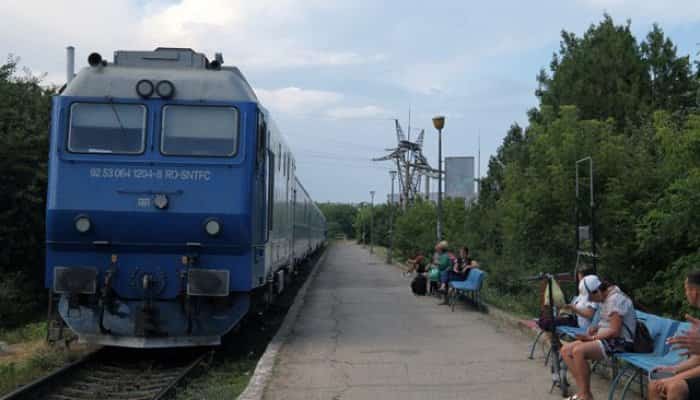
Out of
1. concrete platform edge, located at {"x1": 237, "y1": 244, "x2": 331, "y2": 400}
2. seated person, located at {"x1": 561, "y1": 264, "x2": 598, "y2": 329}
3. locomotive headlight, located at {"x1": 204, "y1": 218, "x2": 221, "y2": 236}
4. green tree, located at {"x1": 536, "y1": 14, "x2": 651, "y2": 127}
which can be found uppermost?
green tree, located at {"x1": 536, "y1": 14, "x2": 651, "y2": 127}

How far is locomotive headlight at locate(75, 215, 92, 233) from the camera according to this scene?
9.38 m

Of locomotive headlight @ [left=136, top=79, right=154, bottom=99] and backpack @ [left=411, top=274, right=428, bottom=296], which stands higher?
locomotive headlight @ [left=136, top=79, right=154, bottom=99]

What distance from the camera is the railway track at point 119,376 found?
26.1 ft

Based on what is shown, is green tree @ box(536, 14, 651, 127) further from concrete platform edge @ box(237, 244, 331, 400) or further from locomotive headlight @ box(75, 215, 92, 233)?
locomotive headlight @ box(75, 215, 92, 233)

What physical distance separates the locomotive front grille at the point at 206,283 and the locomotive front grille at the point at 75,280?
1132 millimetres

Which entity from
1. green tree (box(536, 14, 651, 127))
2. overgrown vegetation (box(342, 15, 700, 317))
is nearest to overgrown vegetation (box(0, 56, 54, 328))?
overgrown vegetation (box(342, 15, 700, 317))

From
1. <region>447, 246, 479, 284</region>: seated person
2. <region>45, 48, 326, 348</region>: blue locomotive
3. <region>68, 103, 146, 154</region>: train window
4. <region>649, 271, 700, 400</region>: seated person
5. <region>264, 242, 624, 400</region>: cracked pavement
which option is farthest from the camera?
<region>447, 246, 479, 284</region>: seated person

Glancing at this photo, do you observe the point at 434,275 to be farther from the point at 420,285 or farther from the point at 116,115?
the point at 116,115

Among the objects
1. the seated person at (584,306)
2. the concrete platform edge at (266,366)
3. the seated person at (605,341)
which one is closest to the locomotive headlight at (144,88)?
the concrete platform edge at (266,366)

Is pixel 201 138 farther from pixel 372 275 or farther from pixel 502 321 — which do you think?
pixel 372 275

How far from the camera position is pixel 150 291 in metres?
9.43

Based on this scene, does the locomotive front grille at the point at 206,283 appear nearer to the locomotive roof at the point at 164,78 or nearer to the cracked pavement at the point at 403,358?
the cracked pavement at the point at 403,358

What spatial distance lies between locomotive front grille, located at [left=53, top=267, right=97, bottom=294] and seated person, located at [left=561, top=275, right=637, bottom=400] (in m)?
5.46

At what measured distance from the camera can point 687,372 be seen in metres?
5.30
